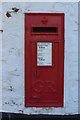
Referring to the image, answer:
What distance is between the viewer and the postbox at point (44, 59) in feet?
19.4

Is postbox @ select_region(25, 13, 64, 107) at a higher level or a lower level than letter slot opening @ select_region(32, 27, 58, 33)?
lower

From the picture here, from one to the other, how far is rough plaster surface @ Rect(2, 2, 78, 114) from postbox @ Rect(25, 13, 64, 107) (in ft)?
0.27

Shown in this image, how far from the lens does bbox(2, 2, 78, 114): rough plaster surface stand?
5930 millimetres

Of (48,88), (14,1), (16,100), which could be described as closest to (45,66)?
(48,88)

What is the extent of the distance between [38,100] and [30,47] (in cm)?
92

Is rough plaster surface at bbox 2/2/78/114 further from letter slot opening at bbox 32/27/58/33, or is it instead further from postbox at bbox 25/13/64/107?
letter slot opening at bbox 32/27/58/33

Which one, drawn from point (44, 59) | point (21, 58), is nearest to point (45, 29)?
point (44, 59)

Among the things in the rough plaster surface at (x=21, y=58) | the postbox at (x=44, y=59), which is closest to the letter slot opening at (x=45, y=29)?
the postbox at (x=44, y=59)

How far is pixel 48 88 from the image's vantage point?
6039mm

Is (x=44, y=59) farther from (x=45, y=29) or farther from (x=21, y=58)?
(x=45, y=29)

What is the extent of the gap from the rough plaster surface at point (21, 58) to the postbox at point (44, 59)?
83 mm

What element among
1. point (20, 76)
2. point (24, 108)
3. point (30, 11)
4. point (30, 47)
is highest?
point (30, 11)

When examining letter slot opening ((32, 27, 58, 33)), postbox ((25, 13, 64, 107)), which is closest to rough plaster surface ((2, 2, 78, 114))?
postbox ((25, 13, 64, 107))

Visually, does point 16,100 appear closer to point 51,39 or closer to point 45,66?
point 45,66
